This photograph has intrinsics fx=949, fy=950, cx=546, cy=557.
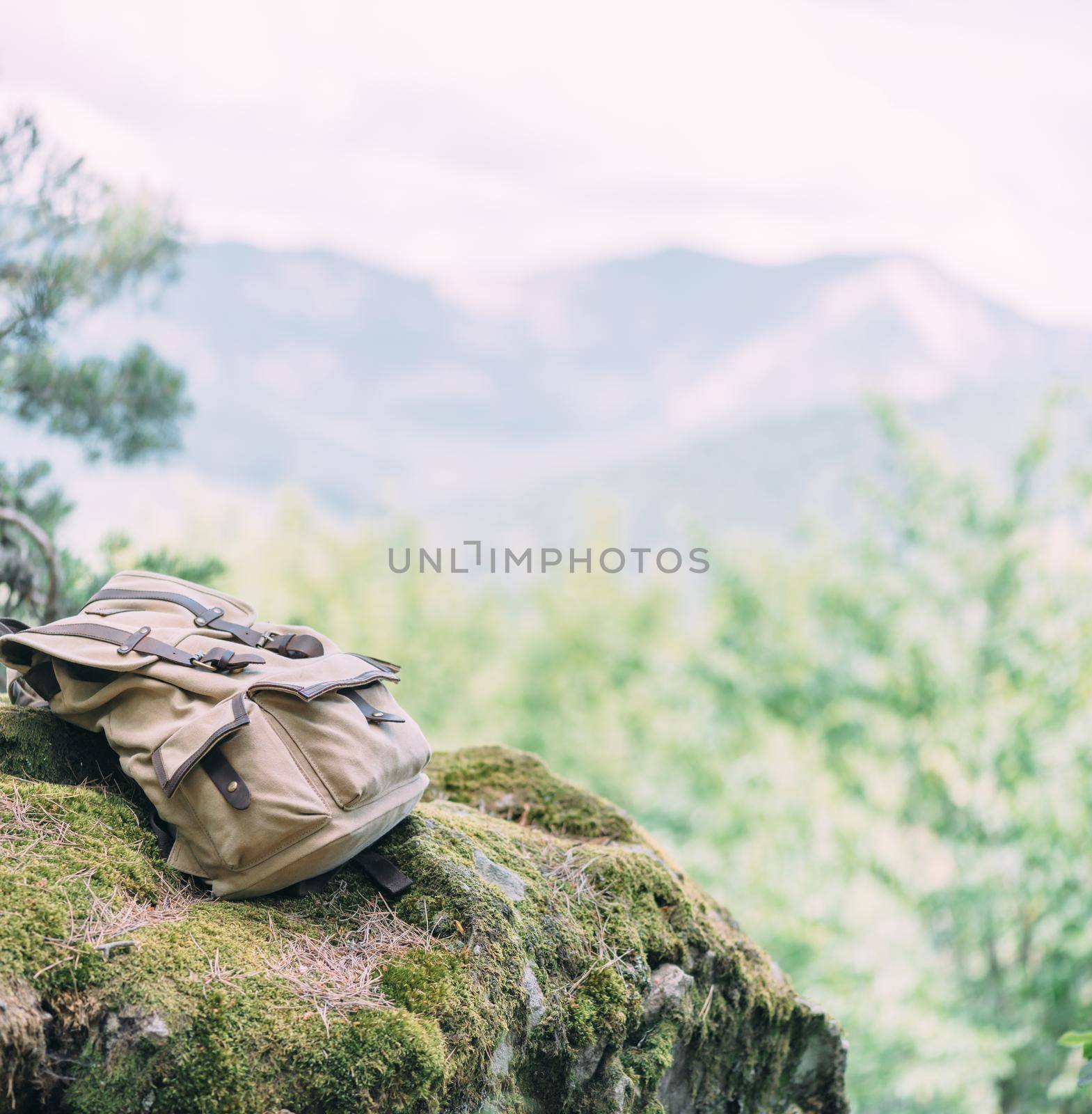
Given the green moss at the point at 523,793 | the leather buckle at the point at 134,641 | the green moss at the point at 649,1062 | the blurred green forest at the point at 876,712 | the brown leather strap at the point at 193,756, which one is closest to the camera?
the brown leather strap at the point at 193,756

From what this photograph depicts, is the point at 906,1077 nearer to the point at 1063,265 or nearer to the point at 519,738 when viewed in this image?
the point at 519,738

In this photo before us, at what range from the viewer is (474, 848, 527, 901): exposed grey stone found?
2.47m

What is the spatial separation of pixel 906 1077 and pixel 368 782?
9772 mm

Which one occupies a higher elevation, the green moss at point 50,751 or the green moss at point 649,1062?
the green moss at point 50,751

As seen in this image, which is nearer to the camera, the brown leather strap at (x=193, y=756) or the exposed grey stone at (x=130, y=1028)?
the exposed grey stone at (x=130, y=1028)

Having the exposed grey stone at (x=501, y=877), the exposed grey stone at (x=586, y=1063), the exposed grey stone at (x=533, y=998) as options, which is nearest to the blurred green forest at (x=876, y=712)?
the exposed grey stone at (x=501, y=877)

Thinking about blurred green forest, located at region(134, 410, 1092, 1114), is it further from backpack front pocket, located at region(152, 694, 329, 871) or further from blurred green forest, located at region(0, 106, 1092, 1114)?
backpack front pocket, located at region(152, 694, 329, 871)

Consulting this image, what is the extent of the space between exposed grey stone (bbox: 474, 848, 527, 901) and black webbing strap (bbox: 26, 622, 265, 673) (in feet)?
2.62

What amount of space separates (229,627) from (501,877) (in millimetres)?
1001

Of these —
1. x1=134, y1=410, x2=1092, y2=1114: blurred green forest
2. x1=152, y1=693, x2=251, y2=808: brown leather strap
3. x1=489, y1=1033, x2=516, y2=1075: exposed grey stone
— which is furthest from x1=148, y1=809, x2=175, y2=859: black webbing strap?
x1=134, y1=410, x2=1092, y2=1114: blurred green forest

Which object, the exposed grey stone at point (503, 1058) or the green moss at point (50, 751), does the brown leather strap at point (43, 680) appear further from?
the exposed grey stone at point (503, 1058)

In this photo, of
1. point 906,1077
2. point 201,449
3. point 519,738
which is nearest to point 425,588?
point 519,738

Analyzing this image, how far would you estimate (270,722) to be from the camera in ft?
7.21

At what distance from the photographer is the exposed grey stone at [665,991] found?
2.54 metres
